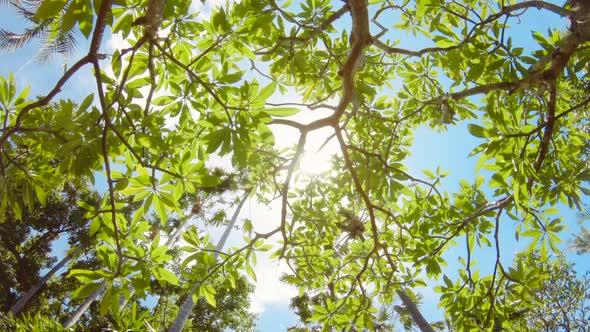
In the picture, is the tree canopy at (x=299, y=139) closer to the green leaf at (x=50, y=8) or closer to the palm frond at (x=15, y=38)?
the green leaf at (x=50, y=8)

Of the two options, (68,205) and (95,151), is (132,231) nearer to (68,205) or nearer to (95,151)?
(95,151)

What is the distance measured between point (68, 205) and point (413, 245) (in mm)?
14829

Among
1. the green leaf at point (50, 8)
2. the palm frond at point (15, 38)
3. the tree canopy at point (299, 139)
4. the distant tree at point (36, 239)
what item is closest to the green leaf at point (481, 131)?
the tree canopy at point (299, 139)

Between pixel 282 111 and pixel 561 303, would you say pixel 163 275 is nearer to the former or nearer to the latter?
pixel 282 111

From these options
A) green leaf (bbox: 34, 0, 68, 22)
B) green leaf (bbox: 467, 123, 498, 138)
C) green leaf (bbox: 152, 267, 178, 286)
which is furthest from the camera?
green leaf (bbox: 152, 267, 178, 286)

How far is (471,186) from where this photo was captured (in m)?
3.10

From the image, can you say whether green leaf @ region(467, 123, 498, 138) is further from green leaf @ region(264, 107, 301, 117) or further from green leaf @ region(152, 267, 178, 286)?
green leaf @ region(152, 267, 178, 286)

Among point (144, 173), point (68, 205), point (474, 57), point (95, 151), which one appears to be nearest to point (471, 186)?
point (474, 57)

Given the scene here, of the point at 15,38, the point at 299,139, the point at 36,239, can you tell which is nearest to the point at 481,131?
the point at 299,139

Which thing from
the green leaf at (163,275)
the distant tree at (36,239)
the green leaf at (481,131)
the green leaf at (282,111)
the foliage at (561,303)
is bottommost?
the green leaf at (163,275)

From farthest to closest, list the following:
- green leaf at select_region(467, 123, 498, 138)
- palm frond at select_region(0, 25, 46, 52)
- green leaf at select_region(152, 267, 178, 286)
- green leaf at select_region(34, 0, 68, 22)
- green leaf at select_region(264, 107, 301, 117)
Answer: palm frond at select_region(0, 25, 46, 52) → green leaf at select_region(152, 267, 178, 286) → green leaf at select_region(467, 123, 498, 138) → green leaf at select_region(264, 107, 301, 117) → green leaf at select_region(34, 0, 68, 22)

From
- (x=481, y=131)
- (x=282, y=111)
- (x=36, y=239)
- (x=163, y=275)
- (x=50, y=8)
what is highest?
(x=36, y=239)

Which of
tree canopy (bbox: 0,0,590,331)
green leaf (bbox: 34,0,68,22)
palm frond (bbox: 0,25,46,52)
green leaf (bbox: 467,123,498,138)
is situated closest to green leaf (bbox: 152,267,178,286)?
tree canopy (bbox: 0,0,590,331)

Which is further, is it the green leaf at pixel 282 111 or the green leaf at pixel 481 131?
the green leaf at pixel 481 131
